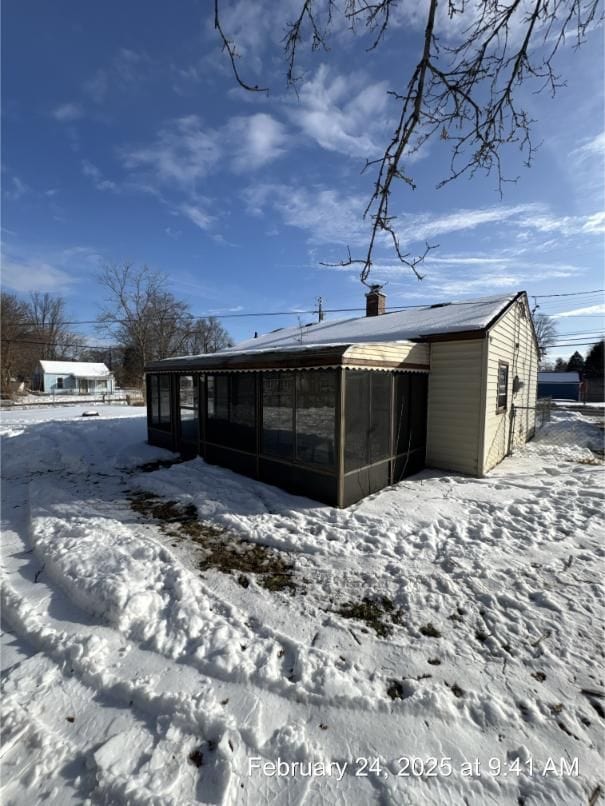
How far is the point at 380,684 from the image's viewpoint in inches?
91.6

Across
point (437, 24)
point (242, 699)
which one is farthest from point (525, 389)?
point (242, 699)

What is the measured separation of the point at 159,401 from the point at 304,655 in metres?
8.33

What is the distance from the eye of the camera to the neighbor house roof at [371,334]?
5527 millimetres

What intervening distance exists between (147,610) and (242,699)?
124cm

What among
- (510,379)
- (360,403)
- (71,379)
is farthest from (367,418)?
(71,379)

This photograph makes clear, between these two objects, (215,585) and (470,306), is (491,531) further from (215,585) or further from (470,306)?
(470,306)

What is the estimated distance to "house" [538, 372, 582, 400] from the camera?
34.9m

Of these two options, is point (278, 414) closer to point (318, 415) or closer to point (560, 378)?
point (318, 415)

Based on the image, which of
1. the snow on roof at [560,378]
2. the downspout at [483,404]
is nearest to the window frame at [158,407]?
the downspout at [483,404]

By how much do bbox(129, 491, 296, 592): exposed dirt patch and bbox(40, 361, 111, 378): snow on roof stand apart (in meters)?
41.4

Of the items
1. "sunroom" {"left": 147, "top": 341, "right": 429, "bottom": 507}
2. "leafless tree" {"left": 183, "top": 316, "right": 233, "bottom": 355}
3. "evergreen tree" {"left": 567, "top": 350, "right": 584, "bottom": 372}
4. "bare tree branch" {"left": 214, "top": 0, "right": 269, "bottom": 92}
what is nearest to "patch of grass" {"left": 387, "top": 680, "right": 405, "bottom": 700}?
"sunroom" {"left": 147, "top": 341, "right": 429, "bottom": 507}

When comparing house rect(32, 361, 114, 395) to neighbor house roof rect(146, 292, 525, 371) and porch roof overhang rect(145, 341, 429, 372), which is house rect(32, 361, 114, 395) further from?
porch roof overhang rect(145, 341, 429, 372)

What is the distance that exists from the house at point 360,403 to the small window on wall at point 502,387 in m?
0.04

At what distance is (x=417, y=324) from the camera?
839 centimetres
